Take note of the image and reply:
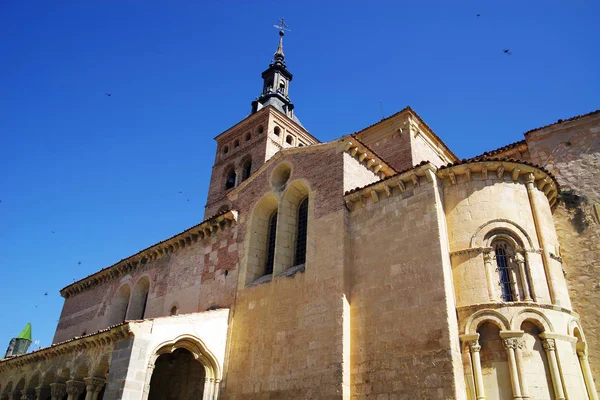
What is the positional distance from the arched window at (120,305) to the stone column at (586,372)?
60.2ft

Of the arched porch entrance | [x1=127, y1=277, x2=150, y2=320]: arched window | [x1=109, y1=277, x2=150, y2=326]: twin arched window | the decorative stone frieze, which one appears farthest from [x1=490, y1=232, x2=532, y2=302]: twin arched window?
[x1=127, y1=277, x2=150, y2=320]: arched window

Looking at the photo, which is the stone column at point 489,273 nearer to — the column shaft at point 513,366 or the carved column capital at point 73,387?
the column shaft at point 513,366

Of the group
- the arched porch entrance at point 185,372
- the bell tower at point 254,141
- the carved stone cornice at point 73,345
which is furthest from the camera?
the bell tower at point 254,141

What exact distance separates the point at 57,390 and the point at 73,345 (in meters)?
1.90

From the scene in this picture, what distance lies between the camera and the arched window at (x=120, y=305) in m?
22.8

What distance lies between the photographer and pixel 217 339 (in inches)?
612

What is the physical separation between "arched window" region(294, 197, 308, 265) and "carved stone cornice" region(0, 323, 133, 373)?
18.1 feet

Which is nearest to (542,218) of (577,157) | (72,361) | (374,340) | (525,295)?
(525,295)

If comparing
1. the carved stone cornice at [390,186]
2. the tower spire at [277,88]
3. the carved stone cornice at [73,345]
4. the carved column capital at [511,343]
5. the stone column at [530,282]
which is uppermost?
the tower spire at [277,88]

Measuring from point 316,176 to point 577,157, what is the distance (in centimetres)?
816

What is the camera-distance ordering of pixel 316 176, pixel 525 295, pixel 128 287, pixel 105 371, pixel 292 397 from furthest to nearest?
pixel 128 287, pixel 316 176, pixel 105 371, pixel 292 397, pixel 525 295

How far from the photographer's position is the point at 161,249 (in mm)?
21078

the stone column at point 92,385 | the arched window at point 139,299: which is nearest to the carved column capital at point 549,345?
the stone column at point 92,385

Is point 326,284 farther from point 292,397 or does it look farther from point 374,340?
point 292,397
